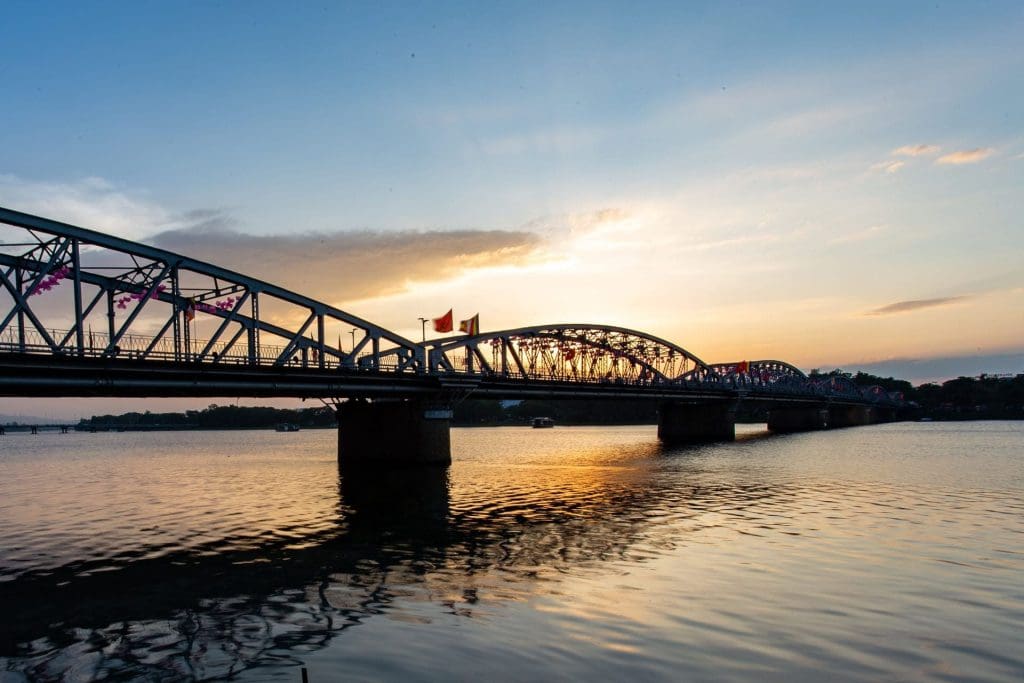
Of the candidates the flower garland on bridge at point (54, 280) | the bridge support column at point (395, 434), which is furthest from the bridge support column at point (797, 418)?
the flower garland on bridge at point (54, 280)

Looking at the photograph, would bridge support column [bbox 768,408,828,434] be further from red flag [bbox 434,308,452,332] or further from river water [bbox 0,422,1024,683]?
river water [bbox 0,422,1024,683]

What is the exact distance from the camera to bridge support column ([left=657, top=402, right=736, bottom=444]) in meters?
141

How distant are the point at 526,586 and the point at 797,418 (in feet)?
604

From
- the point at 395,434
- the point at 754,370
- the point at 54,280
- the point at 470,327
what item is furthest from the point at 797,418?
the point at 54,280

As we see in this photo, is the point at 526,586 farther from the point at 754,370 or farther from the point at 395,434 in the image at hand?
the point at 754,370

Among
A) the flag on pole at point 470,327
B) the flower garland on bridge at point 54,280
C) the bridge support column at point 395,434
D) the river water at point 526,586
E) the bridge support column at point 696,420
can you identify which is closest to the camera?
the river water at point 526,586

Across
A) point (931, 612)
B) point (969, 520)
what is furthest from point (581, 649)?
point (969, 520)

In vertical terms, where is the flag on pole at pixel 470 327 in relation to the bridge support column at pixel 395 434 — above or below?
above

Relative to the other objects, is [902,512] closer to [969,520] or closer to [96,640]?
[969,520]

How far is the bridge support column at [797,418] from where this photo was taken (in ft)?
614

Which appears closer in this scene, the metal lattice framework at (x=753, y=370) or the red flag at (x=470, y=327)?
the red flag at (x=470, y=327)

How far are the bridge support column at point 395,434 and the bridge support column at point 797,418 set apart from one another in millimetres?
136631

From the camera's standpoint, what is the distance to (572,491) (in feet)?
164

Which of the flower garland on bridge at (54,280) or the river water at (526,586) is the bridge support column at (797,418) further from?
the flower garland on bridge at (54,280)
